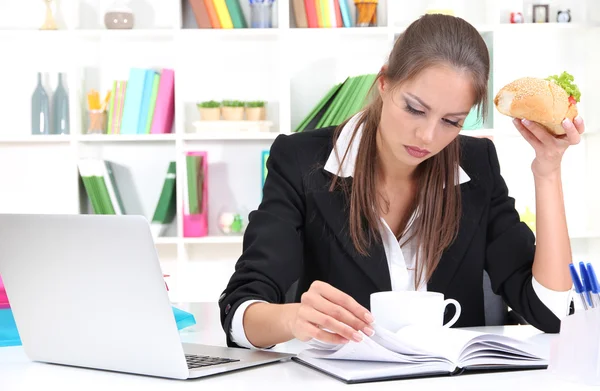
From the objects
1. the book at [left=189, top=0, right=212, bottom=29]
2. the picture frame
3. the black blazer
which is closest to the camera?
the black blazer

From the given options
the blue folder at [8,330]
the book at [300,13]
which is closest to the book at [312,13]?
the book at [300,13]

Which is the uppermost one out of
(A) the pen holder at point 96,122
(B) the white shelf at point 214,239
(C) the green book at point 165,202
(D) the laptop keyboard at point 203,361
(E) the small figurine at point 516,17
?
(E) the small figurine at point 516,17

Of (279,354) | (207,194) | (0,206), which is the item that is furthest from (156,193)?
(279,354)

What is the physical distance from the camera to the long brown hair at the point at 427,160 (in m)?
1.55

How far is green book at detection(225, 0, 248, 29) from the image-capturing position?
11.1 ft

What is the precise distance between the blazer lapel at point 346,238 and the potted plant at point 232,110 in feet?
5.91

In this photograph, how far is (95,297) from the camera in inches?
41.6

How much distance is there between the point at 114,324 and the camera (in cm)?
105

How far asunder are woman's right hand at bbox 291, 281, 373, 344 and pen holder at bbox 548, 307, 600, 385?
0.77 feet

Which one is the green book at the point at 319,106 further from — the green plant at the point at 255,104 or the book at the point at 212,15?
the book at the point at 212,15

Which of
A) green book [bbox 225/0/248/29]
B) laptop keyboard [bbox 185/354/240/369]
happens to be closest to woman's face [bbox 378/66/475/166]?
laptop keyboard [bbox 185/354/240/369]

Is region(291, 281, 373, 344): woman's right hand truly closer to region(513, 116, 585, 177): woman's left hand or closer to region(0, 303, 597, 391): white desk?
region(0, 303, 597, 391): white desk

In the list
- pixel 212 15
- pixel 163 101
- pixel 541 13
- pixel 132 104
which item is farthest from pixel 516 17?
pixel 132 104

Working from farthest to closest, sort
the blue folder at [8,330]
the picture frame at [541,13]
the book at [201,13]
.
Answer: the picture frame at [541,13], the book at [201,13], the blue folder at [8,330]
